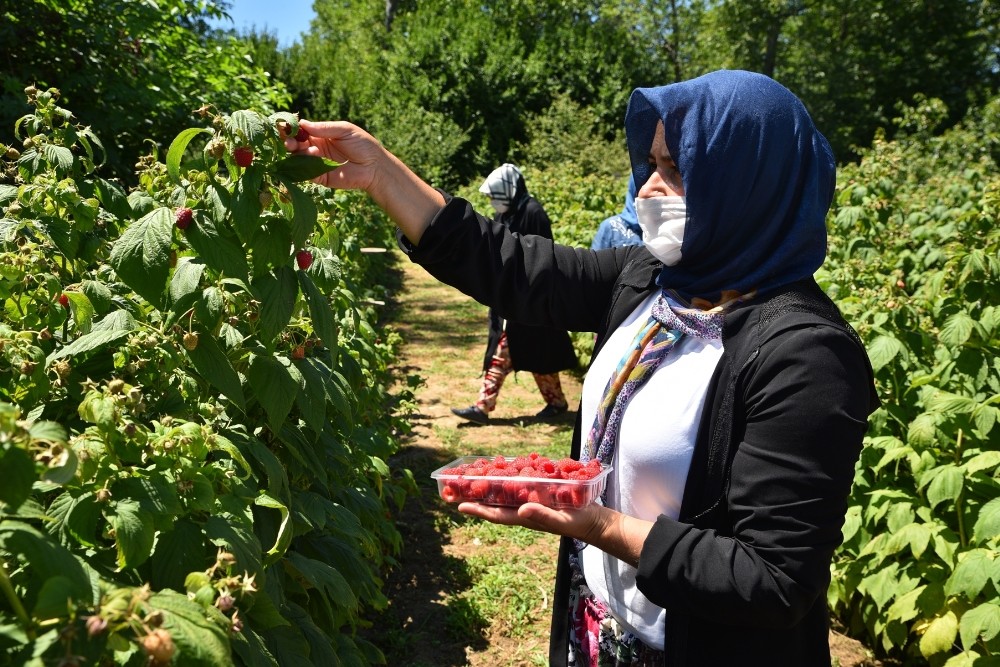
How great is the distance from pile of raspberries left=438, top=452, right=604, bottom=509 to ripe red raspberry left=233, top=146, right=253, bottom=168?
71cm

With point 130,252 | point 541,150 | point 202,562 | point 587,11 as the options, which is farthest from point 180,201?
point 587,11

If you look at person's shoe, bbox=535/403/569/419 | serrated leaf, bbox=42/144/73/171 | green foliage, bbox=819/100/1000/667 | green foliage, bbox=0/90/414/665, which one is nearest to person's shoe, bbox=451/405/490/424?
person's shoe, bbox=535/403/569/419

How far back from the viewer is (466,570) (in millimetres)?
4445

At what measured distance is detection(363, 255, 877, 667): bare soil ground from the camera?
375 cm

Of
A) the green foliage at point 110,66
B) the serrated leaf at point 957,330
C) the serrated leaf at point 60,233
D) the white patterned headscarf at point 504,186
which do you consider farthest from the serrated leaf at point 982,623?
the green foliage at point 110,66

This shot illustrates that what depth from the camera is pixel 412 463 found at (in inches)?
233

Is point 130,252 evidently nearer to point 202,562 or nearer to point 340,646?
point 202,562

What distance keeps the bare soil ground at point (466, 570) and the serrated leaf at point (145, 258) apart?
8.38ft

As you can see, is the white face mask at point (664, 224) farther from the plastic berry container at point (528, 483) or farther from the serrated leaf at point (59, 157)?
the serrated leaf at point (59, 157)

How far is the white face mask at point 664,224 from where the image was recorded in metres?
1.69

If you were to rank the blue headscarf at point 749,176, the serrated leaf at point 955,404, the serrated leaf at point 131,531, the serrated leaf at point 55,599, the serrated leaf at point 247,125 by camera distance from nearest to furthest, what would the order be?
1. the serrated leaf at point 55,599
2. the serrated leaf at point 131,531
3. the serrated leaf at point 247,125
4. the blue headscarf at point 749,176
5. the serrated leaf at point 955,404

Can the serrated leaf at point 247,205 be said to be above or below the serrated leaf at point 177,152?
below

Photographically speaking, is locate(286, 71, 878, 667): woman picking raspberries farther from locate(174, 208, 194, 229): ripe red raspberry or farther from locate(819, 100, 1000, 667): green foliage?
locate(819, 100, 1000, 667): green foliage

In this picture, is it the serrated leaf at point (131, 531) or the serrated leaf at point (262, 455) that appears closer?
the serrated leaf at point (131, 531)
